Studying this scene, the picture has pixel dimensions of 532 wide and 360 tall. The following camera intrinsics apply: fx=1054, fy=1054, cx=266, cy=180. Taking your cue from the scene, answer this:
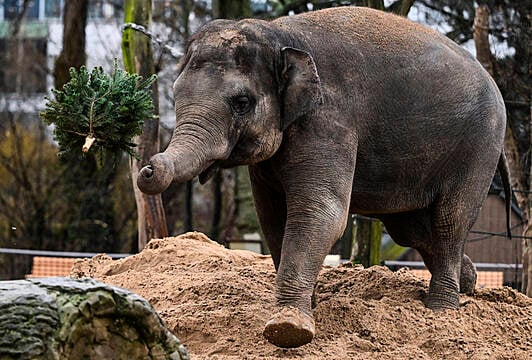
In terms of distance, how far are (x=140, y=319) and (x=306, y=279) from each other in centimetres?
215

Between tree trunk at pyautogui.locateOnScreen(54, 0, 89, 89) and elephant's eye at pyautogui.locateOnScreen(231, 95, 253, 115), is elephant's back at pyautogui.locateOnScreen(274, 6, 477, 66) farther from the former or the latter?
tree trunk at pyautogui.locateOnScreen(54, 0, 89, 89)

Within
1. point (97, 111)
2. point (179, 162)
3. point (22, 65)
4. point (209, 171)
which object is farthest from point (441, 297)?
point (22, 65)

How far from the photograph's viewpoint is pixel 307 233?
6.70 metres

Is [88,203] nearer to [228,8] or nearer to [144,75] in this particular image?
[228,8]

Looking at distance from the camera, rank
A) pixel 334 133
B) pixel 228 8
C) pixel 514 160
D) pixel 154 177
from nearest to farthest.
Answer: pixel 154 177 < pixel 334 133 < pixel 514 160 < pixel 228 8

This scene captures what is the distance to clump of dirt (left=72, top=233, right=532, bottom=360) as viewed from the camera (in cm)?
661

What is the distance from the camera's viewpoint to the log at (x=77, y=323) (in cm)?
427

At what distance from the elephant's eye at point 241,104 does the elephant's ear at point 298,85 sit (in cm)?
29

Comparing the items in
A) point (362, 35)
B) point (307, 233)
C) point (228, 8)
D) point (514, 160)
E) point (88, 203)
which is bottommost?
point (88, 203)

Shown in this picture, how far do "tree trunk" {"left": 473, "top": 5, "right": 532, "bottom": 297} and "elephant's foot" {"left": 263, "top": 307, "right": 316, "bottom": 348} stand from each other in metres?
5.76

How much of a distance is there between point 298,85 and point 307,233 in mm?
955

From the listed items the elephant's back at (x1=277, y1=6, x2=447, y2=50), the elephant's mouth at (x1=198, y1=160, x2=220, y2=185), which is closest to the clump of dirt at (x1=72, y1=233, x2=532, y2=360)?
the elephant's mouth at (x1=198, y1=160, x2=220, y2=185)

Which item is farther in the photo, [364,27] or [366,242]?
[366,242]

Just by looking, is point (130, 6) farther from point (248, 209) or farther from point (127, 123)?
point (248, 209)
